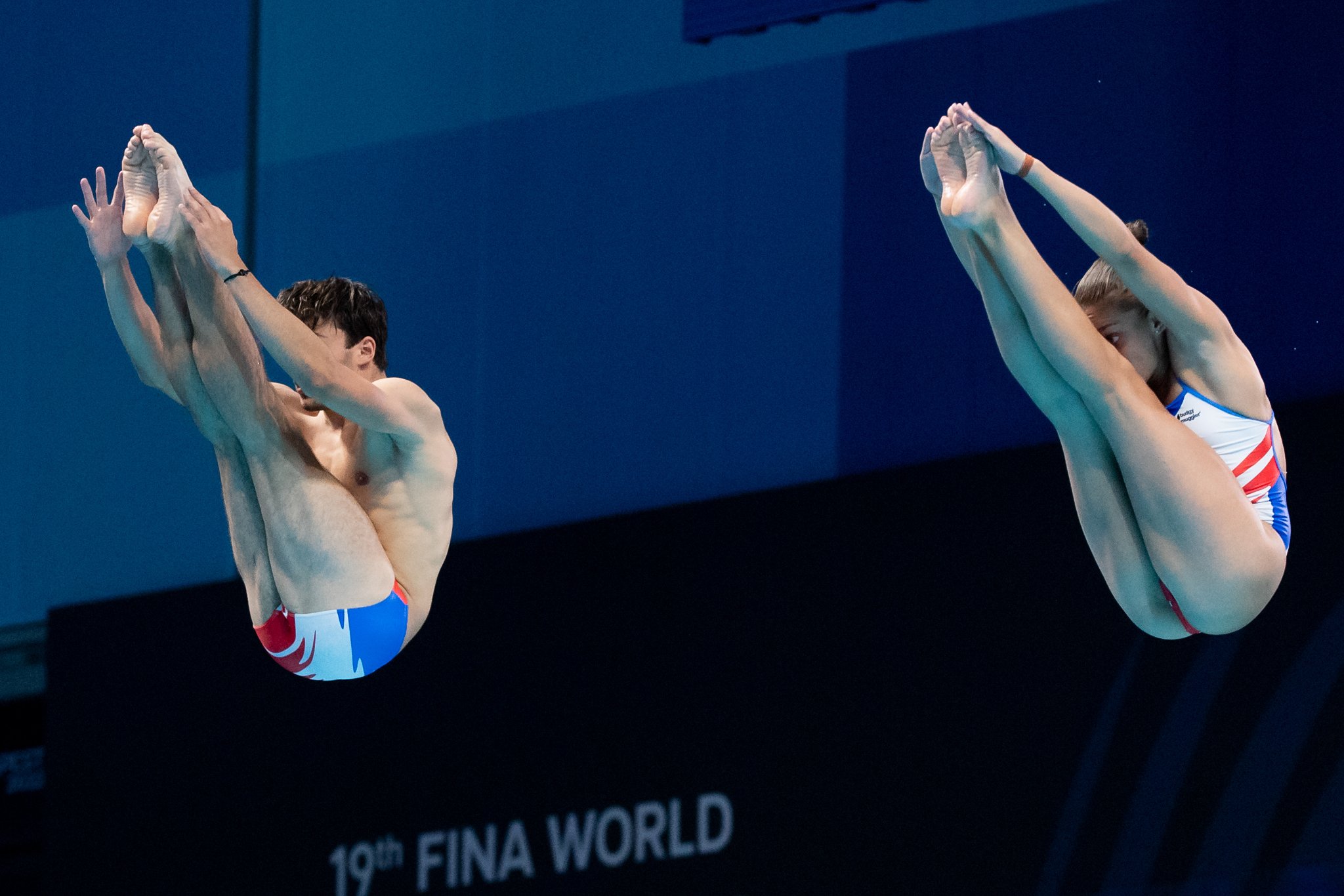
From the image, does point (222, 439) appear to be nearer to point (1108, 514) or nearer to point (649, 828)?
point (1108, 514)

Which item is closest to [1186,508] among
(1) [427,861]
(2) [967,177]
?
(2) [967,177]

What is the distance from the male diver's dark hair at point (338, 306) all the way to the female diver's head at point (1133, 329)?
6.74 feet

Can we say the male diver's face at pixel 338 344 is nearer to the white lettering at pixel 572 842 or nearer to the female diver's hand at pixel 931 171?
the female diver's hand at pixel 931 171

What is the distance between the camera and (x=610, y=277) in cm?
966

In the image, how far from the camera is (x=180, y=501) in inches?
421

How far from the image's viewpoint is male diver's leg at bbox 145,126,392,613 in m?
5.24

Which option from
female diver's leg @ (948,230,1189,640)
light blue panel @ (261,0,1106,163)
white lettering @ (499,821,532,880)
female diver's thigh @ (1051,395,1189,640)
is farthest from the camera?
light blue panel @ (261,0,1106,163)

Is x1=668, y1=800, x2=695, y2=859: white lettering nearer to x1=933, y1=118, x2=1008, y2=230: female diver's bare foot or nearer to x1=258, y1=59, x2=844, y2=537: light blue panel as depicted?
x1=258, y1=59, x2=844, y2=537: light blue panel

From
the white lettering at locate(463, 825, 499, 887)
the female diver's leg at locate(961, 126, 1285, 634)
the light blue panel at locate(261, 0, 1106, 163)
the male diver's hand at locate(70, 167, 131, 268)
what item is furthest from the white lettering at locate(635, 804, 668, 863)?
the male diver's hand at locate(70, 167, 131, 268)

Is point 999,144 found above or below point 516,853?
above

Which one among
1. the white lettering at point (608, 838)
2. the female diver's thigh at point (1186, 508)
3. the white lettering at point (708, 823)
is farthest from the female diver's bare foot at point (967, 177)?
the white lettering at point (608, 838)

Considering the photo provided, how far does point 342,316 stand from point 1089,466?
7.18 ft

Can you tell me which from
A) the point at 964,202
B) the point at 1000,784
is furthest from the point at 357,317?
the point at 1000,784

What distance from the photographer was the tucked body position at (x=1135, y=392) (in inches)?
198
